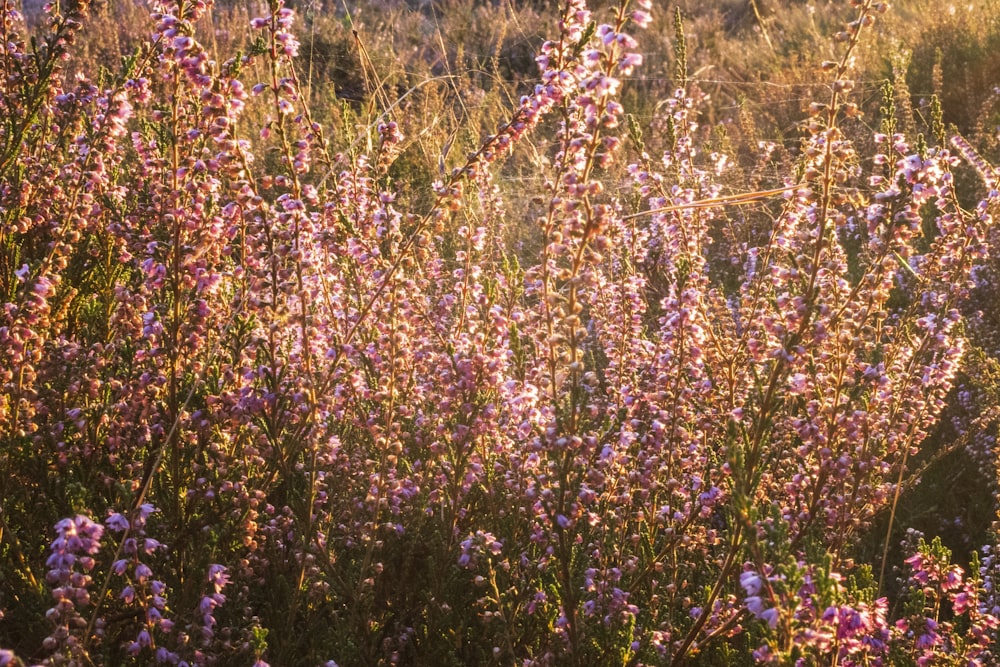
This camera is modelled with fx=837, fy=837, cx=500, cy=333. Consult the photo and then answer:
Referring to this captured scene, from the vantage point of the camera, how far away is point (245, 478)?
105 inches

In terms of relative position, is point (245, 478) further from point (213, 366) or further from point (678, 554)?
point (678, 554)

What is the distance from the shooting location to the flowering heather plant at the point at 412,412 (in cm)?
214

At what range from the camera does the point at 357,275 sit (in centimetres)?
319

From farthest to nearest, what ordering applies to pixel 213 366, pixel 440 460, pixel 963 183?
pixel 963 183 < pixel 213 366 < pixel 440 460

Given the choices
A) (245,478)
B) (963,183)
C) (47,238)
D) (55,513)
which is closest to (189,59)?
(245,478)

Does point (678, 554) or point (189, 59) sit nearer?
point (189, 59)

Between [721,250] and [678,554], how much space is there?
152 inches

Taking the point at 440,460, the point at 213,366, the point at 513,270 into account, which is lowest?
the point at 440,460

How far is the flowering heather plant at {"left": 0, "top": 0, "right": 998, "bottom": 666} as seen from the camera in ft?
7.03

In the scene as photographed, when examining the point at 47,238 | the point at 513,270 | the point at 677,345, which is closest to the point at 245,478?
the point at 513,270

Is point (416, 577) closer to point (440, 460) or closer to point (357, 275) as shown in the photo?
point (440, 460)

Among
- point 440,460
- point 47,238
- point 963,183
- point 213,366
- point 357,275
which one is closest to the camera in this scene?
point 440,460

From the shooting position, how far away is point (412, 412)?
2.97 m

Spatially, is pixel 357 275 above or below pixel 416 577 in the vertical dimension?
above
